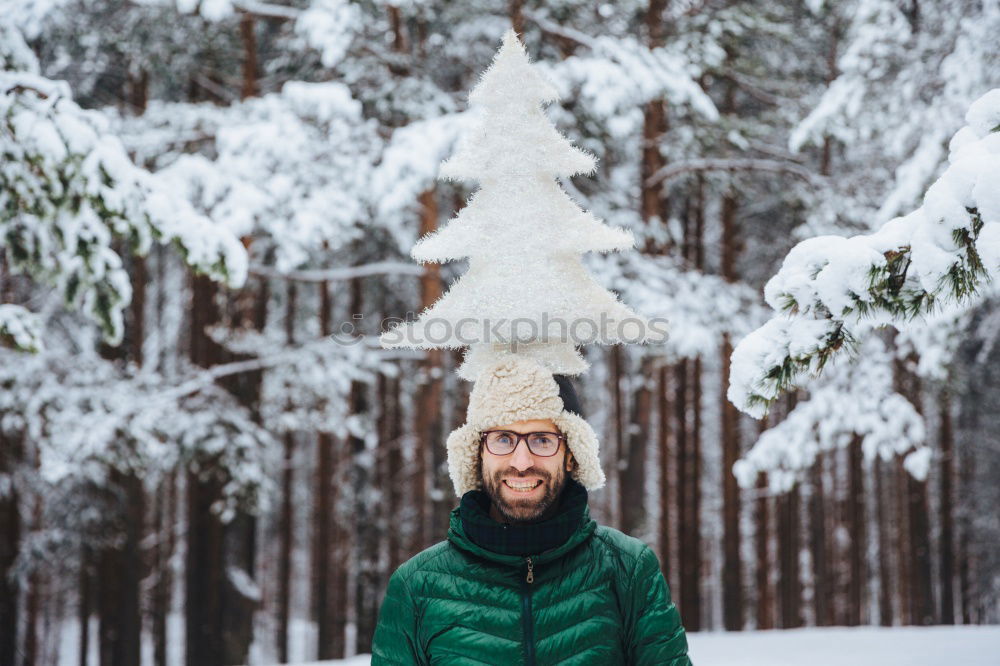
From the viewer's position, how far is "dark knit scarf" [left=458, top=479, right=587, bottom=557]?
258cm

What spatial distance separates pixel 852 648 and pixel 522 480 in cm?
634

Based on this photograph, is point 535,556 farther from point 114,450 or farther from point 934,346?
point 114,450

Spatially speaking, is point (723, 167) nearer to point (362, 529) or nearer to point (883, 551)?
point (362, 529)

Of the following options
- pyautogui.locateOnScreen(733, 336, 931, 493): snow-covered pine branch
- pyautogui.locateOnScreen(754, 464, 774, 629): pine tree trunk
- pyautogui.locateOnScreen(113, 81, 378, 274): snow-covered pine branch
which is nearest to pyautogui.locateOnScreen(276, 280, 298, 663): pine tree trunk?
pyautogui.locateOnScreen(113, 81, 378, 274): snow-covered pine branch

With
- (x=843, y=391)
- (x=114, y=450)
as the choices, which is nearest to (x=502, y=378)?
(x=843, y=391)

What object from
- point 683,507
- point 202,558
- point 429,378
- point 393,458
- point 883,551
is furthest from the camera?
point 883,551

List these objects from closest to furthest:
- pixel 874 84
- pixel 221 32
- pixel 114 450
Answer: pixel 874 84
pixel 114 450
pixel 221 32

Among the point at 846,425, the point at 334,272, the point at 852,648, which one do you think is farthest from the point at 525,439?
the point at 334,272

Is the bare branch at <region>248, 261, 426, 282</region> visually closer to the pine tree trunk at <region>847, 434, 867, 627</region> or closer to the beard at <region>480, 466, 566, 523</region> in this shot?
the beard at <region>480, 466, 566, 523</region>

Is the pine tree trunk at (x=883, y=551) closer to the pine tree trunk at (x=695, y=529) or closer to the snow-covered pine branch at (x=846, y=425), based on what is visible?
the pine tree trunk at (x=695, y=529)

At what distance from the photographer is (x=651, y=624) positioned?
8.32ft

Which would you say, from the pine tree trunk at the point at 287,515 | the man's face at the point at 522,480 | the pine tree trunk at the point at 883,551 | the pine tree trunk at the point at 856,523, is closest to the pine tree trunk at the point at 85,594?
the pine tree trunk at the point at 287,515

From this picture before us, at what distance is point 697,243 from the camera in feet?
51.0

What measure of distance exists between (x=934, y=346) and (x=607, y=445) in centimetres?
1328
